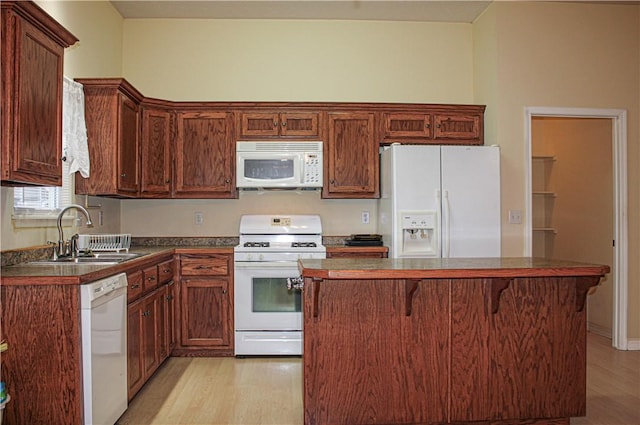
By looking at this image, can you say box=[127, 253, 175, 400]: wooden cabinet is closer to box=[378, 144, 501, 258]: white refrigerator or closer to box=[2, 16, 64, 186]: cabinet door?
box=[2, 16, 64, 186]: cabinet door

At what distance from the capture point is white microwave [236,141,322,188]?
417 cm

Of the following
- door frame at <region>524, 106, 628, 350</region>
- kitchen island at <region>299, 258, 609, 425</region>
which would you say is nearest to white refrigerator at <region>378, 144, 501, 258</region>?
door frame at <region>524, 106, 628, 350</region>

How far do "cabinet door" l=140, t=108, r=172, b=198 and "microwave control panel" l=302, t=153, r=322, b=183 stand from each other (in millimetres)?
1175

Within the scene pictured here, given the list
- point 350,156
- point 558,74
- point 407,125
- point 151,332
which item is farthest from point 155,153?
point 558,74

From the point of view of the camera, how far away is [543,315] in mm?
2521

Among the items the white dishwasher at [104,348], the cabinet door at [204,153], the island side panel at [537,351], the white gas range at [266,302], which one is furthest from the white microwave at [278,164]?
the island side panel at [537,351]

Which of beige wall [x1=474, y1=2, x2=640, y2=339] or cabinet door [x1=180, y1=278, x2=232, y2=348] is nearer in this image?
cabinet door [x1=180, y1=278, x2=232, y2=348]

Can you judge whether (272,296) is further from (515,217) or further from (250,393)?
(515,217)

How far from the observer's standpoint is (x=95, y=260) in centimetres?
297

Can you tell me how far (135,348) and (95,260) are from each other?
0.59m

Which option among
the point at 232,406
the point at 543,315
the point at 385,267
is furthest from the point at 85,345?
the point at 543,315

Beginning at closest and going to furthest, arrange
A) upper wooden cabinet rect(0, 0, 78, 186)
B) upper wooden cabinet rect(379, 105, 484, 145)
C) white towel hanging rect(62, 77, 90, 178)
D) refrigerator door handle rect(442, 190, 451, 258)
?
upper wooden cabinet rect(0, 0, 78, 186) → white towel hanging rect(62, 77, 90, 178) → refrigerator door handle rect(442, 190, 451, 258) → upper wooden cabinet rect(379, 105, 484, 145)

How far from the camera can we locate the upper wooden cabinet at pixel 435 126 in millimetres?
4289

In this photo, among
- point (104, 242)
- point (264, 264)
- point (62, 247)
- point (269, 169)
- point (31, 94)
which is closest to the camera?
point (31, 94)
